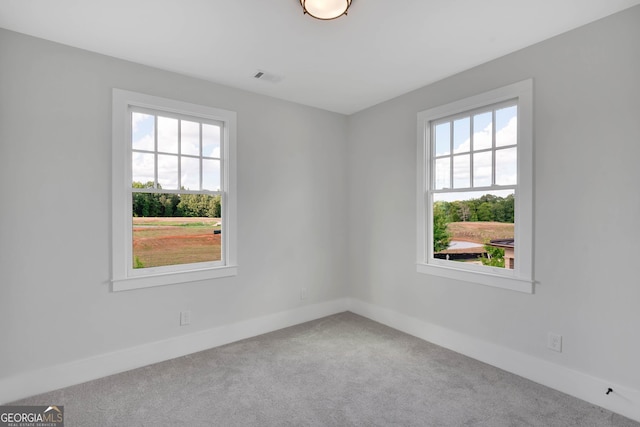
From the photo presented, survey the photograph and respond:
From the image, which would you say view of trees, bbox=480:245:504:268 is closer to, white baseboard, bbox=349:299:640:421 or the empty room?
the empty room

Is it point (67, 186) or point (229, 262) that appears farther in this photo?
point (229, 262)

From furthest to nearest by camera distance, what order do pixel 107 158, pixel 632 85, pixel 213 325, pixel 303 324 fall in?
pixel 303 324 → pixel 213 325 → pixel 107 158 → pixel 632 85

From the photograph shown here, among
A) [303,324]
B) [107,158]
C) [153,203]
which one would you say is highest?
[107,158]

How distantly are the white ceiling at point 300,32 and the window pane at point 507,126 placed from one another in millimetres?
475

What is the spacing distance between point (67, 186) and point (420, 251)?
3.20 m

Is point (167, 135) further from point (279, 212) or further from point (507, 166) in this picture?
point (507, 166)

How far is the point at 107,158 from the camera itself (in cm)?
271

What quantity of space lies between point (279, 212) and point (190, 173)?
105 centimetres

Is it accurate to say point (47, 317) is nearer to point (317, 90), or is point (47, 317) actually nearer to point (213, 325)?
point (213, 325)

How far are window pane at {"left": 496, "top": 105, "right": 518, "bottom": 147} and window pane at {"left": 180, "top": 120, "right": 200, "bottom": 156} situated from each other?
110 inches

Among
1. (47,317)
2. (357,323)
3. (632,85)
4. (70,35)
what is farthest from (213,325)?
(632,85)

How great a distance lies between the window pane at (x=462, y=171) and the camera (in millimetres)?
3123

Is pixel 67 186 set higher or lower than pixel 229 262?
higher

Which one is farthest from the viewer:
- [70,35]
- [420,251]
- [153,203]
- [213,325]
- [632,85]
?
[420,251]
